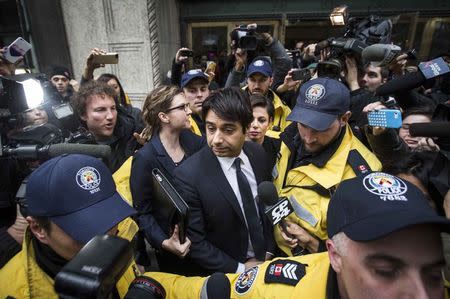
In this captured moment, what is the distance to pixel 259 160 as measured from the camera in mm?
2020

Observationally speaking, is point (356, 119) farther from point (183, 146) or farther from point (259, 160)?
point (183, 146)

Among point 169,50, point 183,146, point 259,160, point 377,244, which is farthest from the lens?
point 169,50

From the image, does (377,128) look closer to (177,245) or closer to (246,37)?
(177,245)

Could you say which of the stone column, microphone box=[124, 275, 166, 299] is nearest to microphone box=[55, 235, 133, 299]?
microphone box=[124, 275, 166, 299]

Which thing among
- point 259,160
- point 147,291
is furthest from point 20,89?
point 259,160

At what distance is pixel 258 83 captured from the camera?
334cm

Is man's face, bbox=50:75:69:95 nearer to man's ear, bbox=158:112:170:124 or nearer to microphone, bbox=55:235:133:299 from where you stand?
man's ear, bbox=158:112:170:124

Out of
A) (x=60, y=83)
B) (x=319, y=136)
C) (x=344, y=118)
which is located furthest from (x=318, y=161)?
(x=60, y=83)

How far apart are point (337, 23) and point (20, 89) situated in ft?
9.97

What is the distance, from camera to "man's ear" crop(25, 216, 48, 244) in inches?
45.4

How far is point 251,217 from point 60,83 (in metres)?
4.08

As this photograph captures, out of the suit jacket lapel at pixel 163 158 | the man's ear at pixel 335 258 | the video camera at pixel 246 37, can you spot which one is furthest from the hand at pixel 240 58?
the man's ear at pixel 335 258

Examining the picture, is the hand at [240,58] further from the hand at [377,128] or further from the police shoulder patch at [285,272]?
the police shoulder patch at [285,272]

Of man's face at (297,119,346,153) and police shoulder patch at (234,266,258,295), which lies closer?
police shoulder patch at (234,266,258,295)
